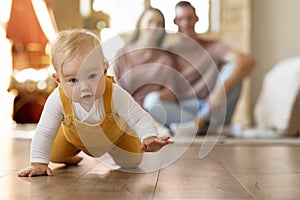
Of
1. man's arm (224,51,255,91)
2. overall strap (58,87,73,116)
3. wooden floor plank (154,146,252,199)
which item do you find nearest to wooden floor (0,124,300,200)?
wooden floor plank (154,146,252,199)

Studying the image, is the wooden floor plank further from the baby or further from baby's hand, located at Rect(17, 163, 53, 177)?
baby's hand, located at Rect(17, 163, 53, 177)

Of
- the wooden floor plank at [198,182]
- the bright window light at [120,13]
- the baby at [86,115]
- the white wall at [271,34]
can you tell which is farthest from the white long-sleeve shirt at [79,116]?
the white wall at [271,34]

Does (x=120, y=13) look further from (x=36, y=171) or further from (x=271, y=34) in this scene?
(x=36, y=171)

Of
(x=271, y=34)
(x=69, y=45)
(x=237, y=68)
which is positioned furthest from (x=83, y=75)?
(x=271, y=34)

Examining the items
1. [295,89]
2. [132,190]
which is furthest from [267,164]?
[295,89]

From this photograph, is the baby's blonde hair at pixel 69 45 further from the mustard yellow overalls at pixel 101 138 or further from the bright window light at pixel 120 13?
the bright window light at pixel 120 13

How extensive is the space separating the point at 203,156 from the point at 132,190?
2.31 feet

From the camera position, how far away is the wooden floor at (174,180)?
0.91m

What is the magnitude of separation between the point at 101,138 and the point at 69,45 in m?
0.23

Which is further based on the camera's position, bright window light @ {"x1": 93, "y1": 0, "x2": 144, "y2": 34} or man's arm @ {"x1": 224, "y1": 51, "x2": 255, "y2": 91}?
bright window light @ {"x1": 93, "y1": 0, "x2": 144, "y2": 34}

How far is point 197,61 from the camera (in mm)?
2627

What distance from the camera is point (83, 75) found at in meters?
1.08

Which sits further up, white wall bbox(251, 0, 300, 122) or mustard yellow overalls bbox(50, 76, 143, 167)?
mustard yellow overalls bbox(50, 76, 143, 167)

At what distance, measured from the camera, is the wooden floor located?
0.91m
